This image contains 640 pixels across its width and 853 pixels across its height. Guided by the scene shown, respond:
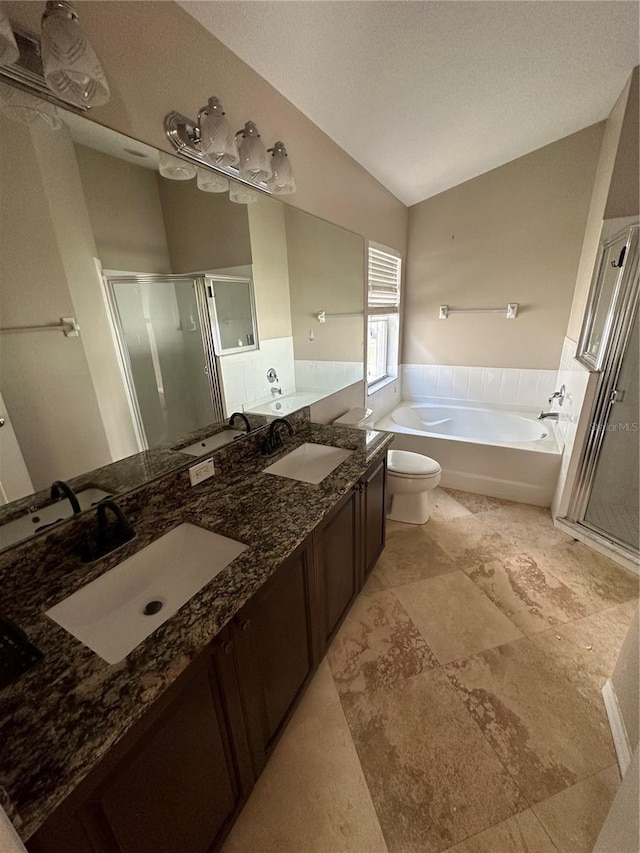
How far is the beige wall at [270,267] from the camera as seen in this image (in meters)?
1.67

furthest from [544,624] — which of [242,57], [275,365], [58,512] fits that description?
[242,57]

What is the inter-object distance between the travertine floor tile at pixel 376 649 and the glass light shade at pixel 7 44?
2.24 m

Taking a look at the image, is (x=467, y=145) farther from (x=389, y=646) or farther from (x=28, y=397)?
(x=389, y=646)

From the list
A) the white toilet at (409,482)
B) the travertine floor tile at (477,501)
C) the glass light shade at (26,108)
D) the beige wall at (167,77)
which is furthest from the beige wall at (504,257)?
the glass light shade at (26,108)

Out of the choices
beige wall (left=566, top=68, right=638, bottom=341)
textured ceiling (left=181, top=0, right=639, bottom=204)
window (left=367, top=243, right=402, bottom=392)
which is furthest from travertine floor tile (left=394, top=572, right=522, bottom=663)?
textured ceiling (left=181, top=0, right=639, bottom=204)

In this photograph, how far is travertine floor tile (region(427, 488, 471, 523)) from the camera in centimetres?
265

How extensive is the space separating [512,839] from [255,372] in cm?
199

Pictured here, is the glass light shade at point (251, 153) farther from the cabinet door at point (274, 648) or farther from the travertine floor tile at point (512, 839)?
the travertine floor tile at point (512, 839)

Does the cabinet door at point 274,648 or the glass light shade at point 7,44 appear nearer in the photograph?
the glass light shade at point 7,44

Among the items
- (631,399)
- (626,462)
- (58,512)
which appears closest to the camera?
(58,512)

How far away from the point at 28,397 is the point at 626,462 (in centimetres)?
334

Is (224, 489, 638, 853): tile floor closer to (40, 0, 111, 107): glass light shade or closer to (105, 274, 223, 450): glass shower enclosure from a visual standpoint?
(105, 274, 223, 450): glass shower enclosure

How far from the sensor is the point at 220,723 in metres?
0.88

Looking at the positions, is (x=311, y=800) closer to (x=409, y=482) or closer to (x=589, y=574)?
(x=409, y=482)
